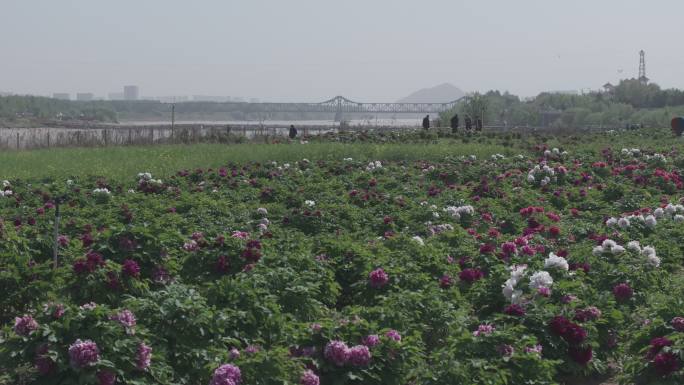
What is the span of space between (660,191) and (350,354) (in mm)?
12458

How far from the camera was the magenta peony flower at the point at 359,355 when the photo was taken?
5480 millimetres

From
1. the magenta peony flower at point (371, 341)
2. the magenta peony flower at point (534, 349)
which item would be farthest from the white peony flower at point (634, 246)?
the magenta peony flower at point (371, 341)

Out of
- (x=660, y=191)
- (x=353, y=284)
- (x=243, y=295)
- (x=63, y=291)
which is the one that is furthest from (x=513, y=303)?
(x=660, y=191)

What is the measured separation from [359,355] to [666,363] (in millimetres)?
1954

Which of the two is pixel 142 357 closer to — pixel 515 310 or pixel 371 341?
pixel 371 341

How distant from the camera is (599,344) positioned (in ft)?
22.1

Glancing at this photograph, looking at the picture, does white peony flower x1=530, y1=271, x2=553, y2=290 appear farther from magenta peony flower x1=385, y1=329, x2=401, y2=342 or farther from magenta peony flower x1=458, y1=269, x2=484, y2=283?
magenta peony flower x1=385, y1=329, x2=401, y2=342

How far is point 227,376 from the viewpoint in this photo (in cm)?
500

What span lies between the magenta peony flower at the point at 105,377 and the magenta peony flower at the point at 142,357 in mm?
190

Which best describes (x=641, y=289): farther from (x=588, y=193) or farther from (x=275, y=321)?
(x=588, y=193)

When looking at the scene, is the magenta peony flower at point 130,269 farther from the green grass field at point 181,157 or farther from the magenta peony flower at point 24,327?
the green grass field at point 181,157

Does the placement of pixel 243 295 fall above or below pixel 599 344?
above

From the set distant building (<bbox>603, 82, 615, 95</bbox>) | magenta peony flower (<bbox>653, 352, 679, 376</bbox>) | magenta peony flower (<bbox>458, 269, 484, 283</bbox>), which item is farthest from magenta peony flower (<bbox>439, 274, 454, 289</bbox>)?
distant building (<bbox>603, 82, 615, 95</bbox>)

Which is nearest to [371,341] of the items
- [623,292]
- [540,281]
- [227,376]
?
[227,376]
